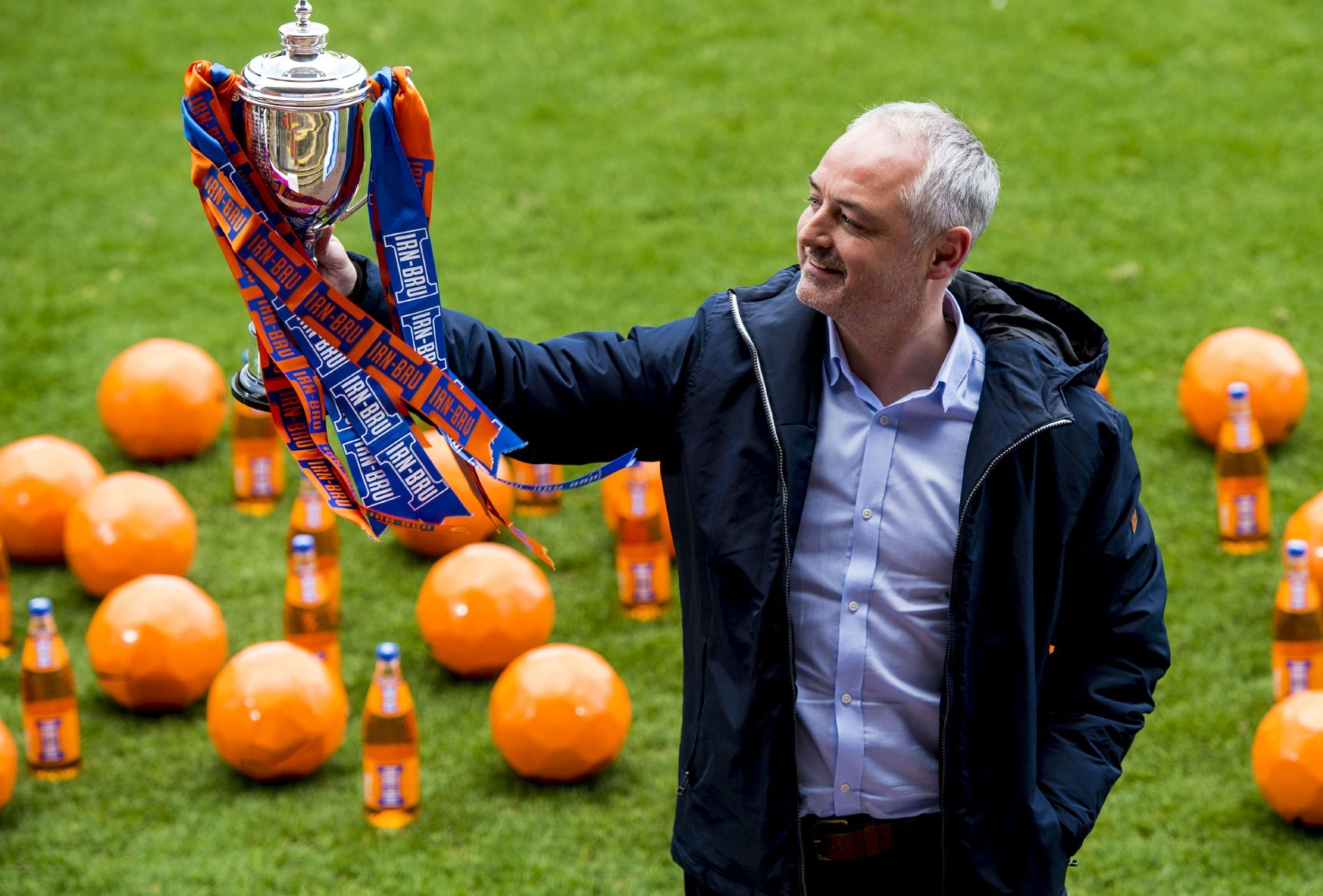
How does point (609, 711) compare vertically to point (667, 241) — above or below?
below

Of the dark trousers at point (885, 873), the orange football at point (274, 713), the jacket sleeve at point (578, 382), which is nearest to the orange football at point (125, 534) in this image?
the orange football at point (274, 713)

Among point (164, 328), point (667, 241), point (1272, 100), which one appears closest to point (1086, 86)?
point (1272, 100)

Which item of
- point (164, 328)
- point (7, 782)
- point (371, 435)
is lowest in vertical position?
point (7, 782)

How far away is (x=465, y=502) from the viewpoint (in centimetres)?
771

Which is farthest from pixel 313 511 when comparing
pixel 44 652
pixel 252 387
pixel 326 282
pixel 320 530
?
pixel 326 282

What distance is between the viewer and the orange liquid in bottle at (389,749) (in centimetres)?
612

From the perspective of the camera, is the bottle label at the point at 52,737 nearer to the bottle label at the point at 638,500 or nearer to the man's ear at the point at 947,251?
the bottle label at the point at 638,500

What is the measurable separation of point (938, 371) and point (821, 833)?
1.03m

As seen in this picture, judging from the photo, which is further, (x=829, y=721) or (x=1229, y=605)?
(x=1229, y=605)

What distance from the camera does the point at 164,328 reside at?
1016cm

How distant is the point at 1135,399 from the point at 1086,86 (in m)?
4.23

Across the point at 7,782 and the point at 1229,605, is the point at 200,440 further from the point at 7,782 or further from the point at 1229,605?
the point at 1229,605

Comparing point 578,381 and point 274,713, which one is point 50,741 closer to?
point 274,713

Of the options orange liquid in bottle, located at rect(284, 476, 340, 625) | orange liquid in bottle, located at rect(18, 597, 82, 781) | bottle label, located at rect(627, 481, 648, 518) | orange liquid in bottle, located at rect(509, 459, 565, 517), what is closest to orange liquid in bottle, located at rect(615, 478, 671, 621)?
bottle label, located at rect(627, 481, 648, 518)
